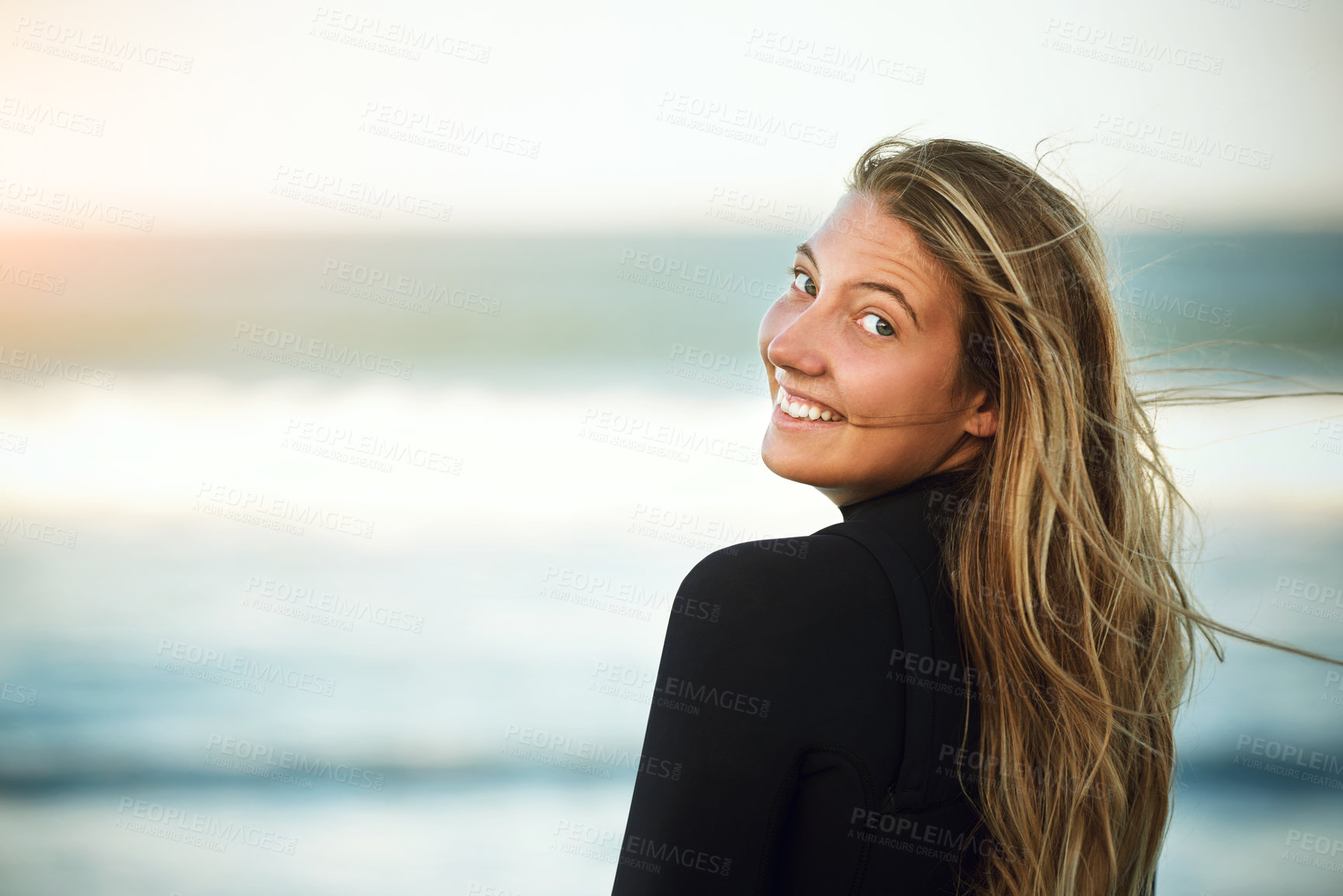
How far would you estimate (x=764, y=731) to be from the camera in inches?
29.6

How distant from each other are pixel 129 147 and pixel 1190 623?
938cm

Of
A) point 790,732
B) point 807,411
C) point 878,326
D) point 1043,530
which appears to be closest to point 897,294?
point 878,326

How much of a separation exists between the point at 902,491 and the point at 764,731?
0.30m

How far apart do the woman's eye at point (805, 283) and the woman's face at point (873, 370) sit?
2.7 inches

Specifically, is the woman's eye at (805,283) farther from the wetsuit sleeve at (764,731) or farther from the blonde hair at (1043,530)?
the wetsuit sleeve at (764,731)

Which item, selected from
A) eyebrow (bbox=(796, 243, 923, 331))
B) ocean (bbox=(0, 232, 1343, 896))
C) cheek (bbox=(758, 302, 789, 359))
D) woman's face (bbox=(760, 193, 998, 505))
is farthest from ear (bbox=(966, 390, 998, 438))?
ocean (bbox=(0, 232, 1343, 896))

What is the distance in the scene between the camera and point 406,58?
28.6 ft

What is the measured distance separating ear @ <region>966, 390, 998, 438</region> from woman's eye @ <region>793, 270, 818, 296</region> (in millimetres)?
208

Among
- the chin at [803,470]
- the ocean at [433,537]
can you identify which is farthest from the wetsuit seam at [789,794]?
the ocean at [433,537]

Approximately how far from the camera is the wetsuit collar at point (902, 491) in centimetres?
92

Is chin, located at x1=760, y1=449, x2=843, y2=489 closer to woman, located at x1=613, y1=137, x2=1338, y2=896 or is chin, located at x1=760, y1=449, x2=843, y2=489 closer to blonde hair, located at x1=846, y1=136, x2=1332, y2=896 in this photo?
woman, located at x1=613, y1=137, x2=1338, y2=896

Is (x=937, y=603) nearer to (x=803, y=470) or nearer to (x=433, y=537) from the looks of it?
(x=803, y=470)

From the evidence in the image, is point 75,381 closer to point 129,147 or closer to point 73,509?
point 129,147

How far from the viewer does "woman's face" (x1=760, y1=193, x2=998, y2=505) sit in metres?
0.94
